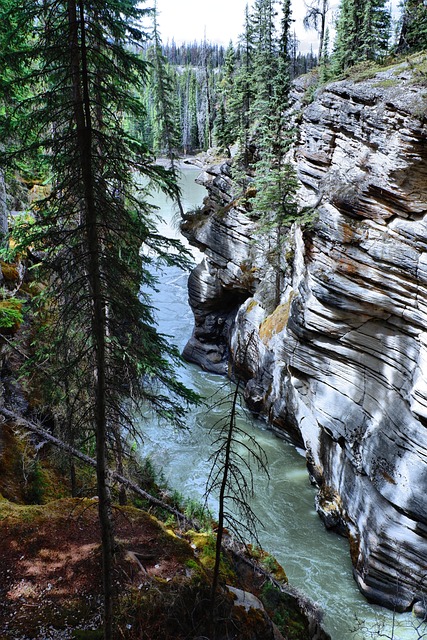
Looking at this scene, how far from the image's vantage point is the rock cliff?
36.4 feet

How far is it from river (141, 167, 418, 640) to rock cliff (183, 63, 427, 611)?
620 millimetres

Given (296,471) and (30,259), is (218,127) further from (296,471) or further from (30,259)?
(296,471)

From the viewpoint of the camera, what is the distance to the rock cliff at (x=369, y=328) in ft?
36.4

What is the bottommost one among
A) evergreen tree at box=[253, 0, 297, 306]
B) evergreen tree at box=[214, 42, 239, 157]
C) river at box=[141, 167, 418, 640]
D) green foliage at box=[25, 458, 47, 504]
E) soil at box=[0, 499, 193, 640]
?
river at box=[141, 167, 418, 640]

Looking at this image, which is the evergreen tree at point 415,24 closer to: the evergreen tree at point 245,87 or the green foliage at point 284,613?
the evergreen tree at point 245,87

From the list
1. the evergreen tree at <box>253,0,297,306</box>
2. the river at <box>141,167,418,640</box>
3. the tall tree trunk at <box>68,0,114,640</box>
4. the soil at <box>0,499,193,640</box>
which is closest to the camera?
the tall tree trunk at <box>68,0,114,640</box>

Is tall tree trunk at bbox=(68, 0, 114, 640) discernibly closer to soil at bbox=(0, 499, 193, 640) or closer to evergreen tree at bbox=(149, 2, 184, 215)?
soil at bbox=(0, 499, 193, 640)

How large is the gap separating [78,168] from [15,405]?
9.65 m

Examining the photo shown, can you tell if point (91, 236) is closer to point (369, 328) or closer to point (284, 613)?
point (284, 613)

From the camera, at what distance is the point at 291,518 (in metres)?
15.6

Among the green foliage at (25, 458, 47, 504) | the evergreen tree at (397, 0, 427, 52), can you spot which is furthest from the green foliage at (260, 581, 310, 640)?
the evergreen tree at (397, 0, 427, 52)

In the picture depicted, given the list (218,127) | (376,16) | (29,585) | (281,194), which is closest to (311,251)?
(281,194)

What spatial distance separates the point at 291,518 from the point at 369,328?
7620 mm

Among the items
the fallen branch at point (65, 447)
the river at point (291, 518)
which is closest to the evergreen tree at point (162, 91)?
the river at point (291, 518)
